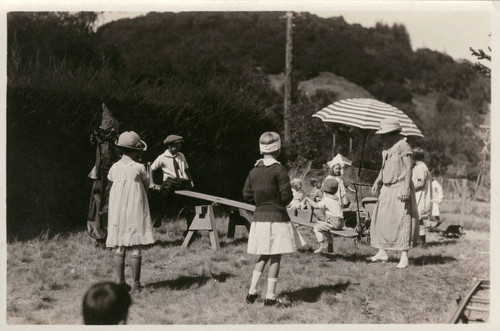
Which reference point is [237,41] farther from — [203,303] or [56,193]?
[203,303]

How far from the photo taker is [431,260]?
24.2ft

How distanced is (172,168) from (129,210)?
9.38 ft

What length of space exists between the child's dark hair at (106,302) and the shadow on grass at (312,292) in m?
1.96

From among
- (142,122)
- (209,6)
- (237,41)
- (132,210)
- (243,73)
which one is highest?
(237,41)

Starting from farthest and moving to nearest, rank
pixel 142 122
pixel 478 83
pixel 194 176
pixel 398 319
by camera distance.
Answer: pixel 478 83
pixel 194 176
pixel 142 122
pixel 398 319

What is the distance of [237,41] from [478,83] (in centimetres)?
1502

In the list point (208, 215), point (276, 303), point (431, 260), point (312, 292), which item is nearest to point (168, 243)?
point (208, 215)

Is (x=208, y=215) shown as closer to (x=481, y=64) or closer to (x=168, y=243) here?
(x=168, y=243)

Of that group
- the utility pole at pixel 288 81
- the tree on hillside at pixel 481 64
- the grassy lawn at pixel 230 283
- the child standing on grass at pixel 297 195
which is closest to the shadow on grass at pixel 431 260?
the grassy lawn at pixel 230 283

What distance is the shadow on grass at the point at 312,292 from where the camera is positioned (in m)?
5.33

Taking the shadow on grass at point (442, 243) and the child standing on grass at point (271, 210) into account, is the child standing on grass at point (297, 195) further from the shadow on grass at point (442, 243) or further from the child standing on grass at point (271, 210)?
the child standing on grass at point (271, 210)

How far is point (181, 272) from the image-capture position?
6.28m

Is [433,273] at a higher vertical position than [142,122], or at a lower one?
lower
